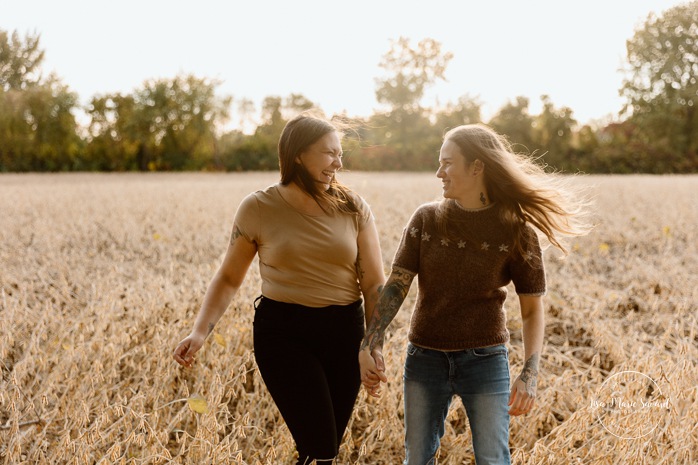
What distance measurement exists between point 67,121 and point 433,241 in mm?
38596

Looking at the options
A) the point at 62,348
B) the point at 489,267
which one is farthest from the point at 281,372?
the point at 62,348

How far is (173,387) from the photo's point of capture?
3.54 meters

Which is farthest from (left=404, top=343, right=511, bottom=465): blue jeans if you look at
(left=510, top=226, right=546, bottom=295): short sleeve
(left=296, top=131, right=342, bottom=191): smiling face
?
(left=296, top=131, right=342, bottom=191): smiling face

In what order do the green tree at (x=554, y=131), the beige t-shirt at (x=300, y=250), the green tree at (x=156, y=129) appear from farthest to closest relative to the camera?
the green tree at (x=156, y=129) → the green tree at (x=554, y=131) → the beige t-shirt at (x=300, y=250)

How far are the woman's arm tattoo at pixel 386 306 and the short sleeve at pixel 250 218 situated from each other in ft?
2.02

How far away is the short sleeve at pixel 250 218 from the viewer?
8.60ft

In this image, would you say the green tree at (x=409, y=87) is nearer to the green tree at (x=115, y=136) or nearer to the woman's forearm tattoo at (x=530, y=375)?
the green tree at (x=115, y=136)

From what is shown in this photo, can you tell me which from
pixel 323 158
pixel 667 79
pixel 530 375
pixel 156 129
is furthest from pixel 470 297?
pixel 667 79

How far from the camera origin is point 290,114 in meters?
32.4

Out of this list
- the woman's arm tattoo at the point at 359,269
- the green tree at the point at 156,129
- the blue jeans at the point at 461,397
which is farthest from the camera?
the green tree at the point at 156,129

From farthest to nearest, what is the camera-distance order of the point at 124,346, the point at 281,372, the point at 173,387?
1. the point at 124,346
2. the point at 173,387
3. the point at 281,372

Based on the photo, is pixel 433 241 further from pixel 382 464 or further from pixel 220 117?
pixel 220 117

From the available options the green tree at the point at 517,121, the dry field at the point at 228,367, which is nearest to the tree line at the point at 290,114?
the green tree at the point at 517,121

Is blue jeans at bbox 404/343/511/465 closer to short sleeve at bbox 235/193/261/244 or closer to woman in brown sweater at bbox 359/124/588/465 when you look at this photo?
woman in brown sweater at bbox 359/124/588/465
